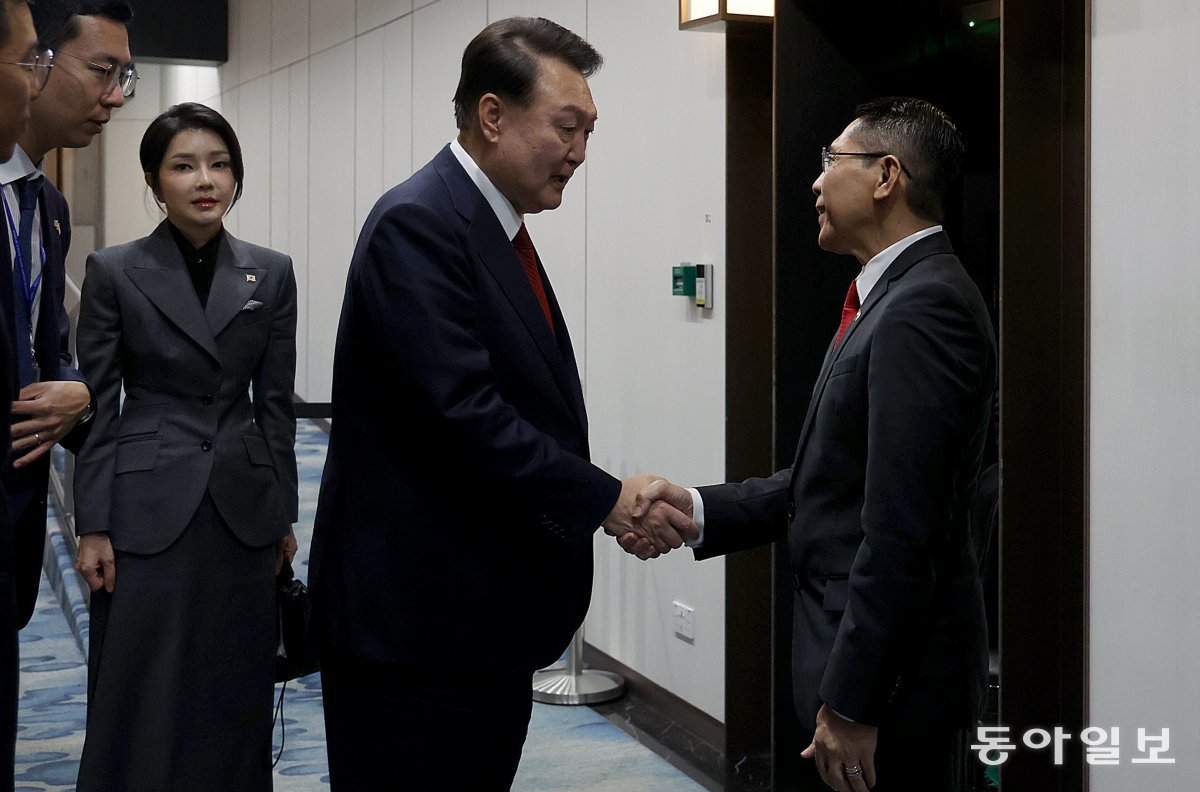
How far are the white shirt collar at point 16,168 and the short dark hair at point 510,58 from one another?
3.23 ft

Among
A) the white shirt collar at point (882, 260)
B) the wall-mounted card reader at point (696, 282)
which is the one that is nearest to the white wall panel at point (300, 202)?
the wall-mounted card reader at point (696, 282)

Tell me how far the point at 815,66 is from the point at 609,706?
227cm

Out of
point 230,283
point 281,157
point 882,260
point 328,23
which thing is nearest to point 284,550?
point 230,283

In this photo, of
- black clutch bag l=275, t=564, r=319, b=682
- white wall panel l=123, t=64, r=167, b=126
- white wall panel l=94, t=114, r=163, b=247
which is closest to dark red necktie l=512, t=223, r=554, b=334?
black clutch bag l=275, t=564, r=319, b=682

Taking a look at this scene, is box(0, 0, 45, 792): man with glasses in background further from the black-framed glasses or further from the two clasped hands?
the black-framed glasses

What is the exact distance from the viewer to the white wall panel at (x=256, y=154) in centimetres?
1014

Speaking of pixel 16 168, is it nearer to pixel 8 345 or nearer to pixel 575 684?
pixel 8 345


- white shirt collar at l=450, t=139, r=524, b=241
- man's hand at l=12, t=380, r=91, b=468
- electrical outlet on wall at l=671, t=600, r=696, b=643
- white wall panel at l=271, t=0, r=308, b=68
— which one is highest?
white wall panel at l=271, t=0, r=308, b=68

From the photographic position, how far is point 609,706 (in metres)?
4.58

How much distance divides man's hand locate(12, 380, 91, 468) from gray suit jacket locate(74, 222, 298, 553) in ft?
Result: 1.36

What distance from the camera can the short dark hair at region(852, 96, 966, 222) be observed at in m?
2.23

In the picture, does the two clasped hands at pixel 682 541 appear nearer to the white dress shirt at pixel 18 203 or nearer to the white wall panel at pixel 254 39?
the white dress shirt at pixel 18 203

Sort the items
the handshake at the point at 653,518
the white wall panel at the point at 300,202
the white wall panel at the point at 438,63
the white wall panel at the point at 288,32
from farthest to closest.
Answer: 1. the white wall panel at the point at 300,202
2. the white wall panel at the point at 288,32
3. the white wall panel at the point at 438,63
4. the handshake at the point at 653,518

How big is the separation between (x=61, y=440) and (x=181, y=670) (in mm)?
660
